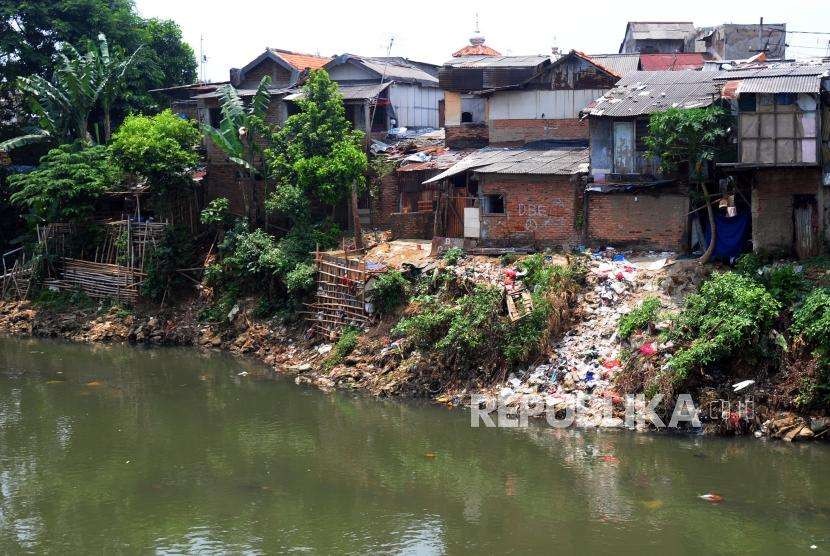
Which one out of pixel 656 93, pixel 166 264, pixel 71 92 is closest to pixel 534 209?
Result: pixel 656 93

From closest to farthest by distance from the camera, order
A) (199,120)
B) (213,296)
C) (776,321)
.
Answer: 1. (776,321)
2. (213,296)
3. (199,120)

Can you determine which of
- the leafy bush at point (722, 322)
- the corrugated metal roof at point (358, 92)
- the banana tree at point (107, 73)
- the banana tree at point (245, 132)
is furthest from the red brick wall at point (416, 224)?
the banana tree at point (107, 73)

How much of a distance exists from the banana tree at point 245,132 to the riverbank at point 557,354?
13.8ft

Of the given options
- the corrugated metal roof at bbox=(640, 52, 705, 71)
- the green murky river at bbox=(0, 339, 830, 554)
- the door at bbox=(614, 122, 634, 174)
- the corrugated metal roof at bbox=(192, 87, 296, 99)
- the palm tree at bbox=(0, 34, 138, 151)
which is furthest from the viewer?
the corrugated metal roof at bbox=(640, 52, 705, 71)

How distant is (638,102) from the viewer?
2058cm

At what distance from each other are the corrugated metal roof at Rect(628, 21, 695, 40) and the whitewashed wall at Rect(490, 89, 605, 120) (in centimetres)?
906

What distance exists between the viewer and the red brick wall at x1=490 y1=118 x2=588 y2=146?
23.6 m

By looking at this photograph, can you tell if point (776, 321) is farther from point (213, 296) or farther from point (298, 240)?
point (213, 296)

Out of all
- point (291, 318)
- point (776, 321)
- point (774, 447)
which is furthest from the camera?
point (291, 318)

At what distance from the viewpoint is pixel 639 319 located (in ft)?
57.6

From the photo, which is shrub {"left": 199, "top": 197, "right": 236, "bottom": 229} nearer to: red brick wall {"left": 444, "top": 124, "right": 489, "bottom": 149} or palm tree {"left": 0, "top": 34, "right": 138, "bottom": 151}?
palm tree {"left": 0, "top": 34, "right": 138, "bottom": 151}

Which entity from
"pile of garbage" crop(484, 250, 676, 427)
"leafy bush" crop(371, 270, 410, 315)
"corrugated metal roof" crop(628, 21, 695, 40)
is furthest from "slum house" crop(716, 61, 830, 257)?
"corrugated metal roof" crop(628, 21, 695, 40)

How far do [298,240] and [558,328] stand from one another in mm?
7496

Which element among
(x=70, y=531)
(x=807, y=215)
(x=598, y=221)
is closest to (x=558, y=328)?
(x=598, y=221)
